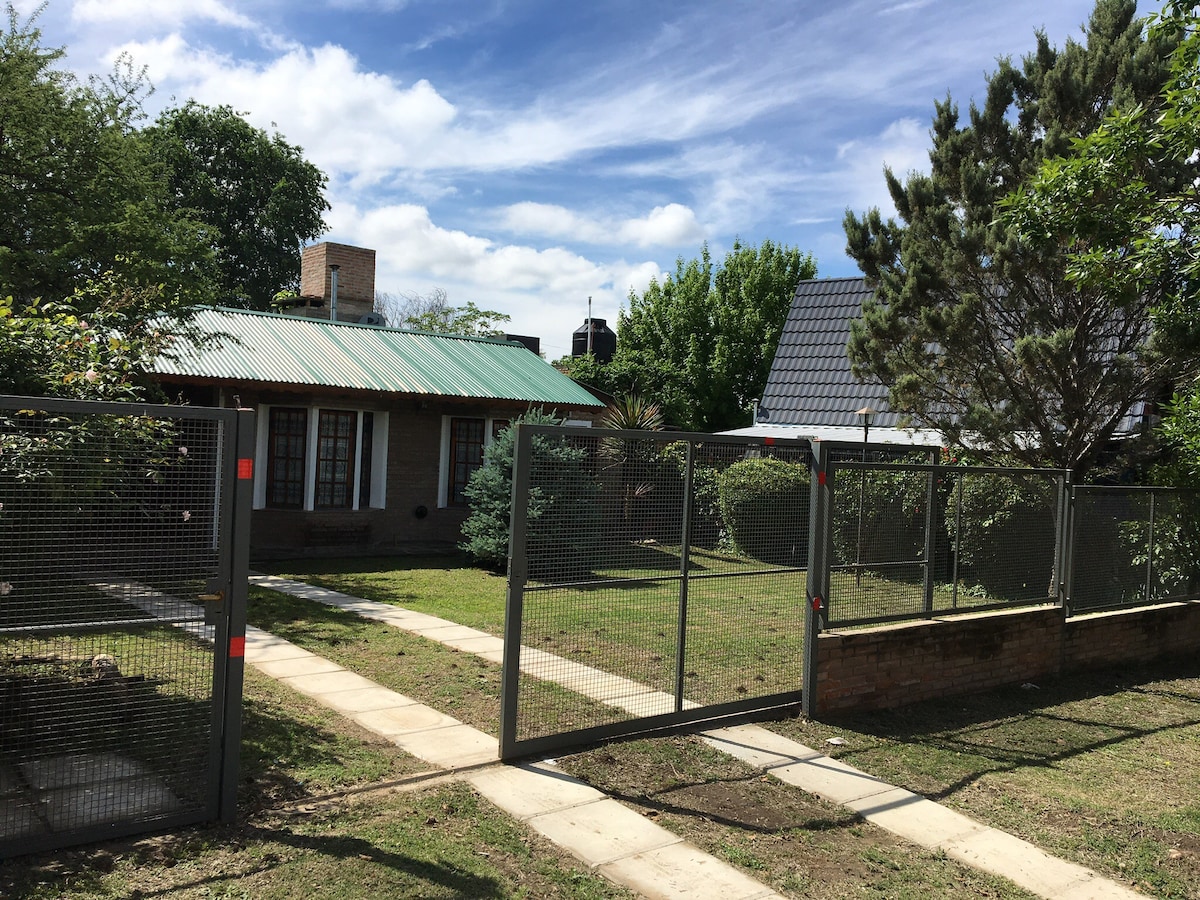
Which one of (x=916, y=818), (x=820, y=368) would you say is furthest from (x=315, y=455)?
(x=916, y=818)

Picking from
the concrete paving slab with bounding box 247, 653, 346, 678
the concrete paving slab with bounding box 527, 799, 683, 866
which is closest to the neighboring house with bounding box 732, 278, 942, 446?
the concrete paving slab with bounding box 247, 653, 346, 678

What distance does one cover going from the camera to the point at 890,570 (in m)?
7.87

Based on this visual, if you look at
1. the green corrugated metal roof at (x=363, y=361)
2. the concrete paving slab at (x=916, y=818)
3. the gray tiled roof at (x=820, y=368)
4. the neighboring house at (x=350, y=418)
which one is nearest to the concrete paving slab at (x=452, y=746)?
the concrete paving slab at (x=916, y=818)

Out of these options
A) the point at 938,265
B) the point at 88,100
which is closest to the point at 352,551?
the point at 88,100

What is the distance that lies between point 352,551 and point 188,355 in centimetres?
416

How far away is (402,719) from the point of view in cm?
670

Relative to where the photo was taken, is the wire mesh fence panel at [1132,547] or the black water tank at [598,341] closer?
the wire mesh fence panel at [1132,547]

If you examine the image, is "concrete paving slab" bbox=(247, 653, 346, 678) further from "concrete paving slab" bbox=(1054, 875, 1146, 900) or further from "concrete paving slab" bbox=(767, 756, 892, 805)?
"concrete paving slab" bbox=(1054, 875, 1146, 900)

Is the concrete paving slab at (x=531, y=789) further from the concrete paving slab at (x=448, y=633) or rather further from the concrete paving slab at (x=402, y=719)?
the concrete paving slab at (x=448, y=633)

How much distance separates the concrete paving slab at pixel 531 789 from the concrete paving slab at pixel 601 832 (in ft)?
0.32

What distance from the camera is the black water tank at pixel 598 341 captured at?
119 feet

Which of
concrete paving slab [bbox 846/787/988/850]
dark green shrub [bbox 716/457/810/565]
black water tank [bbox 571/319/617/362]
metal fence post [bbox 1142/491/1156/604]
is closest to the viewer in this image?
concrete paving slab [bbox 846/787/988/850]

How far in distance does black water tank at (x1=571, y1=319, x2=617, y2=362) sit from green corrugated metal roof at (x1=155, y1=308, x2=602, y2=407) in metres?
16.2

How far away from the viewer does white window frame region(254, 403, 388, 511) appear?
49.5ft
